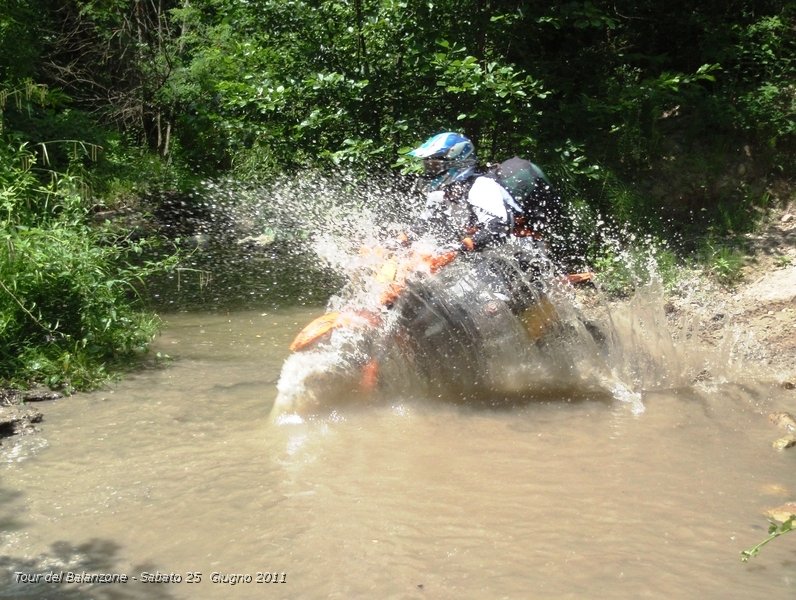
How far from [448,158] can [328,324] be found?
1.56 meters

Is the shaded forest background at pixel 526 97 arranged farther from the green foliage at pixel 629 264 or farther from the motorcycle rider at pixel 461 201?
the motorcycle rider at pixel 461 201

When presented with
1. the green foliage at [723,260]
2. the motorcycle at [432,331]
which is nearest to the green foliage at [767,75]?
the green foliage at [723,260]

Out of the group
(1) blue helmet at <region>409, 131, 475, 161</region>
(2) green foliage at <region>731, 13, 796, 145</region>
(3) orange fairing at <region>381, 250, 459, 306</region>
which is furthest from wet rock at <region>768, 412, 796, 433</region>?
(2) green foliage at <region>731, 13, 796, 145</region>

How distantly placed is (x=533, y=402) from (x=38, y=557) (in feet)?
11.1

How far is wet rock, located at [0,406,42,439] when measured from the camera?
16.6ft

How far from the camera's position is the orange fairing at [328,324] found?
5.54 meters

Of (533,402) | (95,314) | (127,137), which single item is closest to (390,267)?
(533,402)

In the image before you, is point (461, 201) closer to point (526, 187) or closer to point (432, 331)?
point (526, 187)

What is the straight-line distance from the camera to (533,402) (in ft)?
19.3

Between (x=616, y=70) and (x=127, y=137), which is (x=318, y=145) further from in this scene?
(x=127, y=137)

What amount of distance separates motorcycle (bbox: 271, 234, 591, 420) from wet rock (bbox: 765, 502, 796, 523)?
2036mm

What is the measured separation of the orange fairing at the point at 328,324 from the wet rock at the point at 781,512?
265cm

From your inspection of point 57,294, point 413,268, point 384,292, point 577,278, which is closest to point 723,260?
point 577,278

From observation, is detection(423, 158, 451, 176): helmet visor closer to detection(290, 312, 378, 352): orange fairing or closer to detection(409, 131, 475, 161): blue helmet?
detection(409, 131, 475, 161): blue helmet
